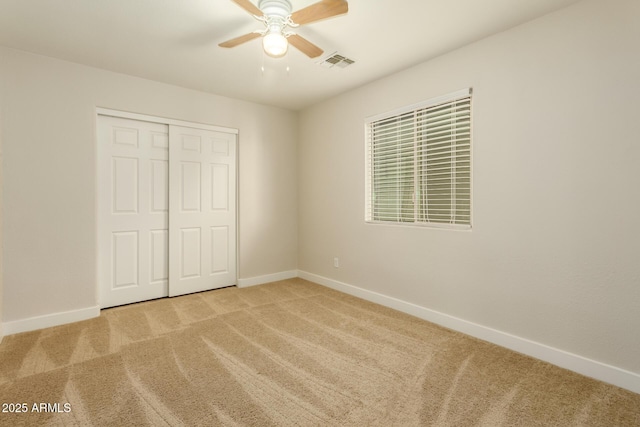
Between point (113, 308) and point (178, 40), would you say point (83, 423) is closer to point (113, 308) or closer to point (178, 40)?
point (113, 308)

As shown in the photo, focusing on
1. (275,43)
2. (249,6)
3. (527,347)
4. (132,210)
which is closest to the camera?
(249,6)

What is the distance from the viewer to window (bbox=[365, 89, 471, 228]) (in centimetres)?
281

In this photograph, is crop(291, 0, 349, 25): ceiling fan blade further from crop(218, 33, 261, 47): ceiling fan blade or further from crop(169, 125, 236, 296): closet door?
crop(169, 125, 236, 296): closet door

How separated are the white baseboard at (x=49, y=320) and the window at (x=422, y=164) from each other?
3.19m

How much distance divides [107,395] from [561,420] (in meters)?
2.63

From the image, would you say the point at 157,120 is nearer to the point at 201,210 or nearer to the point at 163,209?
the point at 163,209

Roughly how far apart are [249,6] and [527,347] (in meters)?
3.12

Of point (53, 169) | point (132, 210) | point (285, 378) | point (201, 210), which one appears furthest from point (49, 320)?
point (285, 378)

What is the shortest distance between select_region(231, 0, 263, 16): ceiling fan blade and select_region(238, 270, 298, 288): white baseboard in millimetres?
3286

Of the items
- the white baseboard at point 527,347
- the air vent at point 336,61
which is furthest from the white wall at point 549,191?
the air vent at point 336,61

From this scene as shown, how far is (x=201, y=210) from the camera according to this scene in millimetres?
3990

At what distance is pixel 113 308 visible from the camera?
3.39 meters

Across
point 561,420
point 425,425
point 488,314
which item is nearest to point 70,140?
point 425,425

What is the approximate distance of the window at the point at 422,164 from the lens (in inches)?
111
